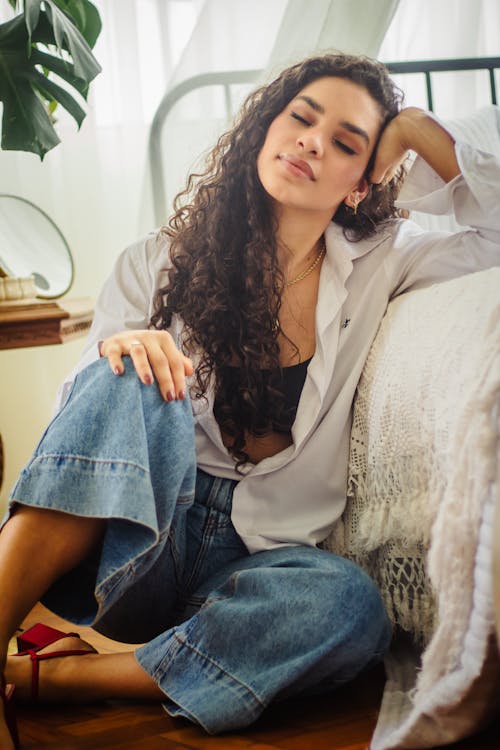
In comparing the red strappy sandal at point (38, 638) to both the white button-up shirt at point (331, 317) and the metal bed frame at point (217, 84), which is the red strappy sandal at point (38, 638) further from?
the metal bed frame at point (217, 84)

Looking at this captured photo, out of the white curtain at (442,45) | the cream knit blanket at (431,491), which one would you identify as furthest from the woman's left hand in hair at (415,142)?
the white curtain at (442,45)

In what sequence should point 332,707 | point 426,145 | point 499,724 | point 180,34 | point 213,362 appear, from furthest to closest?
point 180,34 → point 426,145 → point 213,362 → point 332,707 → point 499,724

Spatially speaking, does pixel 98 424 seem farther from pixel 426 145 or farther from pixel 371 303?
pixel 426 145

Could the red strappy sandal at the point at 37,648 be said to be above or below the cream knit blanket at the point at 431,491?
below

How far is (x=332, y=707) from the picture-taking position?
987mm

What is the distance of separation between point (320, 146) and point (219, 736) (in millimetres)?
815

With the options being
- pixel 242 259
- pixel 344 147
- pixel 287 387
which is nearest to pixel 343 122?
pixel 344 147

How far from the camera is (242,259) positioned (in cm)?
126

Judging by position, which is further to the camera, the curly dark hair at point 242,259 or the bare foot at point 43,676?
the curly dark hair at point 242,259

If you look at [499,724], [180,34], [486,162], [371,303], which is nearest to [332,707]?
[499,724]

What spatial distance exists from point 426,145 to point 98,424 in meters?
0.73

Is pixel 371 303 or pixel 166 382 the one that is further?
pixel 371 303

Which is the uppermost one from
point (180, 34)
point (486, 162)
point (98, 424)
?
point (180, 34)

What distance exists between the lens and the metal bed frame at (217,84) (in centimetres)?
197
